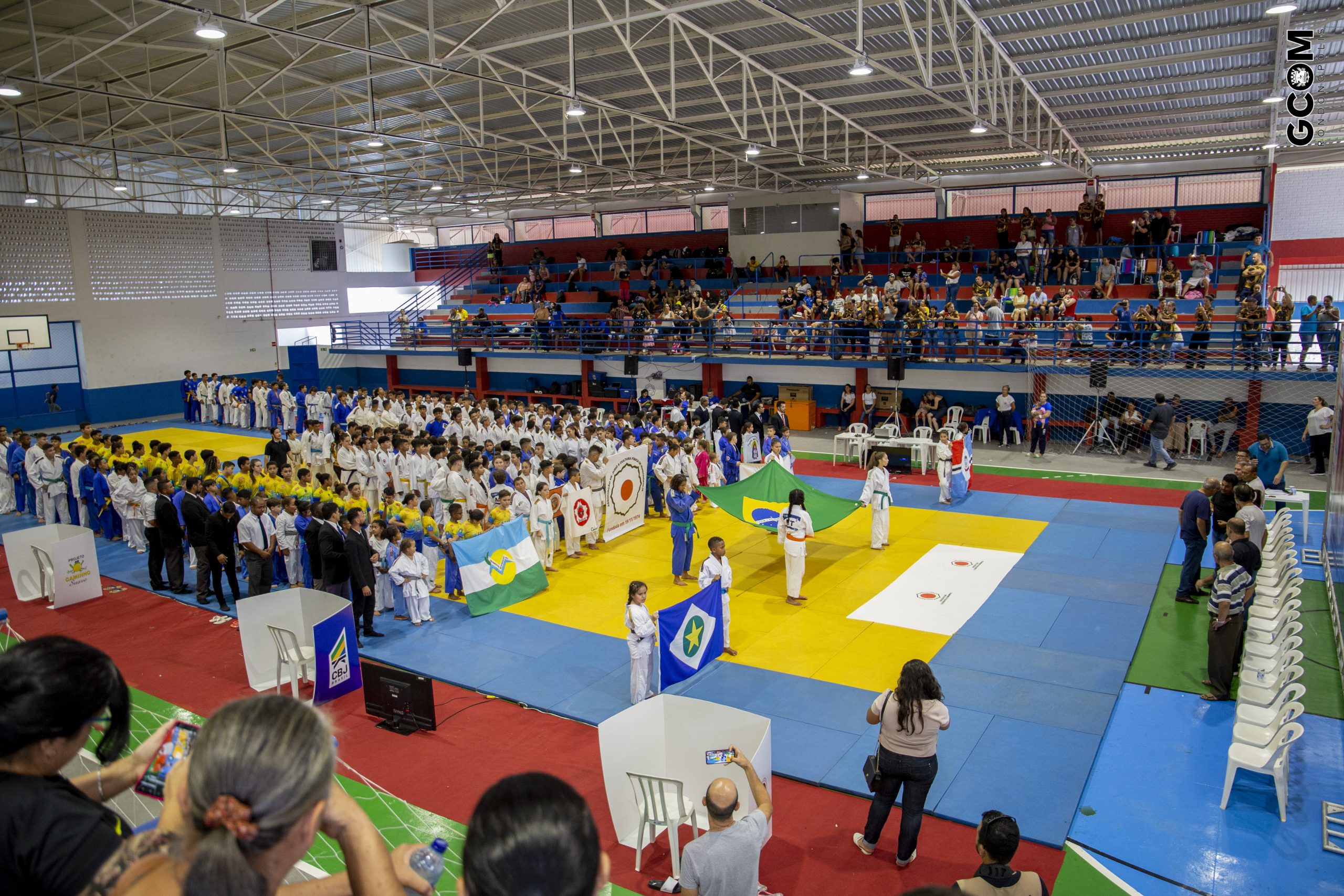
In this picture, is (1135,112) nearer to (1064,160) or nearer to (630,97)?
(1064,160)

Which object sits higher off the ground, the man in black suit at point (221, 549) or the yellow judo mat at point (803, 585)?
the man in black suit at point (221, 549)

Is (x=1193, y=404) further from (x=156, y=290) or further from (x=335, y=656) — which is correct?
(x=156, y=290)

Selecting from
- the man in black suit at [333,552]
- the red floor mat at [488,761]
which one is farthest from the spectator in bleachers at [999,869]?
the man in black suit at [333,552]

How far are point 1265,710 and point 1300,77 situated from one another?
56.5ft

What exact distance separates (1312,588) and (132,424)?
1504 inches

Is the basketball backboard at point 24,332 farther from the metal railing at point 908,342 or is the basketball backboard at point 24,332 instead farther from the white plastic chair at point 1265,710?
the white plastic chair at point 1265,710

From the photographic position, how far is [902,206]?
123 feet

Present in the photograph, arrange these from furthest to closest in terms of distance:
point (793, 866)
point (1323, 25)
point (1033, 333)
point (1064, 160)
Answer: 1. point (1064, 160)
2. point (1033, 333)
3. point (1323, 25)
4. point (793, 866)

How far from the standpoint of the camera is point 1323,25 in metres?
17.1

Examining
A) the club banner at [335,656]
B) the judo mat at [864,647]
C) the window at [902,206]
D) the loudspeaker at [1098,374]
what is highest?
the window at [902,206]

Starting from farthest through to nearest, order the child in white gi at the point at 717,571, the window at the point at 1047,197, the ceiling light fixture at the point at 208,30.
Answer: the window at the point at 1047,197 < the ceiling light fixture at the point at 208,30 < the child in white gi at the point at 717,571

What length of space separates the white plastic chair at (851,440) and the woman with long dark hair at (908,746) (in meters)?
15.7

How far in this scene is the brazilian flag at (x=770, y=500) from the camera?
14.2 meters

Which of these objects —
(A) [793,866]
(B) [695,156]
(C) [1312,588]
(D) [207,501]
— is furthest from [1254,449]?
(B) [695,156]
